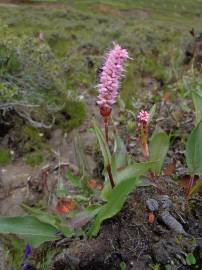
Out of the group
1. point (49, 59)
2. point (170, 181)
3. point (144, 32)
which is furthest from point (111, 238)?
point (144, 32)

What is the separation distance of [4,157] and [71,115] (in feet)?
5.17

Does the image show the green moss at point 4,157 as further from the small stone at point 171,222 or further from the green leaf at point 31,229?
the small stone at point 171,222

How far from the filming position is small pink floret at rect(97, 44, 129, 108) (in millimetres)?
2469

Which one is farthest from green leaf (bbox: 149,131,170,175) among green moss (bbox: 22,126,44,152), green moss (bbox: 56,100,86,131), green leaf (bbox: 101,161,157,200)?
green moss (bbox: 56,100,86,131)

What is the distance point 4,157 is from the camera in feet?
20.1

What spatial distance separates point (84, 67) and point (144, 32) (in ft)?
23.8

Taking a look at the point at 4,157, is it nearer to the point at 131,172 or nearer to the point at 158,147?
the point at 158,147

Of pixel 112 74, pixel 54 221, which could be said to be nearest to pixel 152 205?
pixel 54 221

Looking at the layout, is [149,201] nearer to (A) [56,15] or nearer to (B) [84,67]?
(B) [84,67]

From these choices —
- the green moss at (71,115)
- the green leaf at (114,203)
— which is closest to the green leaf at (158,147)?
the green leaf at (114,203)

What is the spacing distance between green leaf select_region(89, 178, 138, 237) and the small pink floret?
44cm

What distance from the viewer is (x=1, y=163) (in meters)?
6.04

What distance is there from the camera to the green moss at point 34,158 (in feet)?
20.1

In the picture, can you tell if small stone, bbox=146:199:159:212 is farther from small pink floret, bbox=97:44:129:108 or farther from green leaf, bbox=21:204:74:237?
small pink floret, bbox=97:44:129:108
